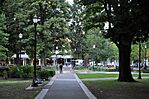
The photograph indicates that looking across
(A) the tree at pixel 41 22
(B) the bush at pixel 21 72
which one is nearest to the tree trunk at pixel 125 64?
(B) the bush at pixel 21 72

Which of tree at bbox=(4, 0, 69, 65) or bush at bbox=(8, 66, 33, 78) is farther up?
tree at bbox=(4, 0, 69, 65)

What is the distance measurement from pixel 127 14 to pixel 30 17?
1506 inches

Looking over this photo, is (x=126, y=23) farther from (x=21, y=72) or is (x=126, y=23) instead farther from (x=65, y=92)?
(x=21, y=72)

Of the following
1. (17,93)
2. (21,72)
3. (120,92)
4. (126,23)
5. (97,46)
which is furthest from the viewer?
(97,46)

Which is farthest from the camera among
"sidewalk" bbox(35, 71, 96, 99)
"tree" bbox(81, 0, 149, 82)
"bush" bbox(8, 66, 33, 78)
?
"bush" bbox(8, 66, 33, 78)

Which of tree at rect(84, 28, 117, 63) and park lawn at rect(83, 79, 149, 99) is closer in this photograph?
park lawn at rect(83, 79, 149, 99)

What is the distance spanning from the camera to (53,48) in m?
62.5

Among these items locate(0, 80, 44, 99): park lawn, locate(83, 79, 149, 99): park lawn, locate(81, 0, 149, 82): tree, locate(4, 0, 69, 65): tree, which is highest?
locate(4, 0, 69, 65): tree

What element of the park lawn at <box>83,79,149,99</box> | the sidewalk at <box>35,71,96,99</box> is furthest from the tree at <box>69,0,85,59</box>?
the park lawn at <box>83,79,149,99</box>

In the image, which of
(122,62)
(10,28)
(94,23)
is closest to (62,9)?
(10,28)

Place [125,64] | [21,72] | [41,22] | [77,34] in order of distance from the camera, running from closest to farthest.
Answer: [125,64]
[21,72]
[41,22]
[77,34]

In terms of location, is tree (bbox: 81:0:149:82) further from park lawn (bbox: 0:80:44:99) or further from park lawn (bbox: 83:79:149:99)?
park lawn (bbox: 0:80:44:99)

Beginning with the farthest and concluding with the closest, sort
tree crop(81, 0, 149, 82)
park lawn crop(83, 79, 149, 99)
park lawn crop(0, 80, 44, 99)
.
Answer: tree crop(81, 0, 149, 82) → park lawn crop(83, 79, 149, 99) → park lawn crop(0, 80, 44, 99)

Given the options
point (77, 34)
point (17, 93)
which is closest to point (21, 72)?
point (17, 93)
